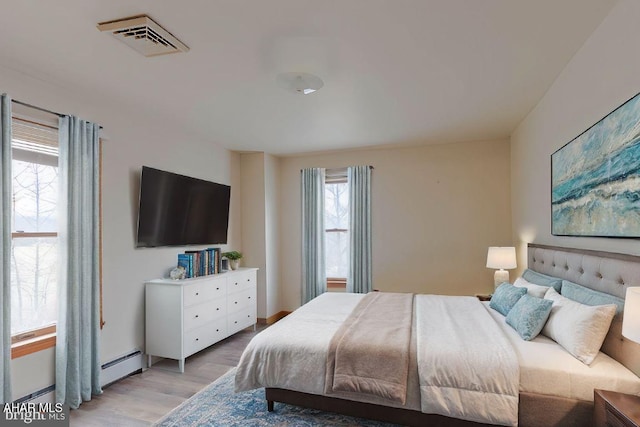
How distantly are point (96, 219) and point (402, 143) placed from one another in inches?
147

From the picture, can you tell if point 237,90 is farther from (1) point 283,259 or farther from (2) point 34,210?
(1) point 283,259

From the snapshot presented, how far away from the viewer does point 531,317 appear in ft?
7.49

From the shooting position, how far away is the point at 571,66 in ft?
8.07

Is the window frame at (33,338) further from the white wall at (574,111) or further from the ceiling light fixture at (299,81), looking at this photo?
the white wall at (574,111)

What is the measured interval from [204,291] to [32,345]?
1505 millimetres

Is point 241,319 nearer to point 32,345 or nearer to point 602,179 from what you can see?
point 32,345

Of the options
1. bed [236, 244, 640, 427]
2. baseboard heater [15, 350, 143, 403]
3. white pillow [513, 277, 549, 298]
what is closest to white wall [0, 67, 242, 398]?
baseboard heater [15, 350, 143, 403]

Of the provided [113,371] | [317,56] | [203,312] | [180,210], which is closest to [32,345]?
[113,371]

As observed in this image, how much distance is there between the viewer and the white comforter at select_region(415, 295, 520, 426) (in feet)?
6.23

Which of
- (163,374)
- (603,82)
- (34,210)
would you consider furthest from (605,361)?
(34,210)

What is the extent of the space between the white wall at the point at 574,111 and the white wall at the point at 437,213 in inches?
13.4

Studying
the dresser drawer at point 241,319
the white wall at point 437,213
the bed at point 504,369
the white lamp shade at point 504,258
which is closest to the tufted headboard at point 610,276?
the bed at point 504,369

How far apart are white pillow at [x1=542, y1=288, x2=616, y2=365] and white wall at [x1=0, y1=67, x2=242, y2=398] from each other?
3.63 meters

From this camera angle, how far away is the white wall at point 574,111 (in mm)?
1810
